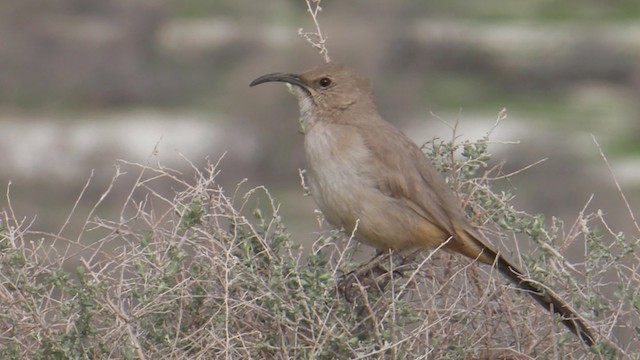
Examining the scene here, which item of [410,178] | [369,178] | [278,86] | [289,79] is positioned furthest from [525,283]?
[278,86]

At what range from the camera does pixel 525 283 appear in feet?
19.5

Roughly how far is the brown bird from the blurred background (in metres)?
12.3

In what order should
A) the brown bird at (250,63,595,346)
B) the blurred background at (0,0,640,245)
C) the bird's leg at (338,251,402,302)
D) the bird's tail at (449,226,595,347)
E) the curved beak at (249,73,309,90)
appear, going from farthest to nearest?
the blurred background at (0,0,640,245), the curved beak at (249,73,309,90), the brown bird at (250,63,595,346), the bird's leg at (338,251,402,302), the bird's tail at (449,226,595,347)

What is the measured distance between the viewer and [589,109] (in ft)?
92.2

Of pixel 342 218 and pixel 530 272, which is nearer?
pixel 530 272

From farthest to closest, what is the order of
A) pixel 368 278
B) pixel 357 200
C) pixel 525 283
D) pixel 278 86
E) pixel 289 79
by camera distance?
pixel 278 86
pixel 289 79
pixel 357 200
pixel 368 278
pixel 525 283

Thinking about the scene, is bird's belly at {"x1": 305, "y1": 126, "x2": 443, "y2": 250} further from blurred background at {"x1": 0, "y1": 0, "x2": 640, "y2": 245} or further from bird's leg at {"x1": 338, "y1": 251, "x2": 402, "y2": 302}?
blurred background at {"x1": 0, "y1": 0, "x2": 640, "y2": 245}

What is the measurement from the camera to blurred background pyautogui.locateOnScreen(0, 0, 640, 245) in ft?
76.3

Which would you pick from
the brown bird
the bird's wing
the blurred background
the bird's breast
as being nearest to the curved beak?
the brown bird

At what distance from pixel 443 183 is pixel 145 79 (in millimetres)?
22978

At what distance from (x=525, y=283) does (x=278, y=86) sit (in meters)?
18.3

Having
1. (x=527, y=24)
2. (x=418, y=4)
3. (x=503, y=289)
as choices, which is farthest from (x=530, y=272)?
(x=418, y=4)

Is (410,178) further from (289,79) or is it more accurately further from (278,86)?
(278,86)

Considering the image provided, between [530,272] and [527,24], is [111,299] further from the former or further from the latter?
A: [527,24]
